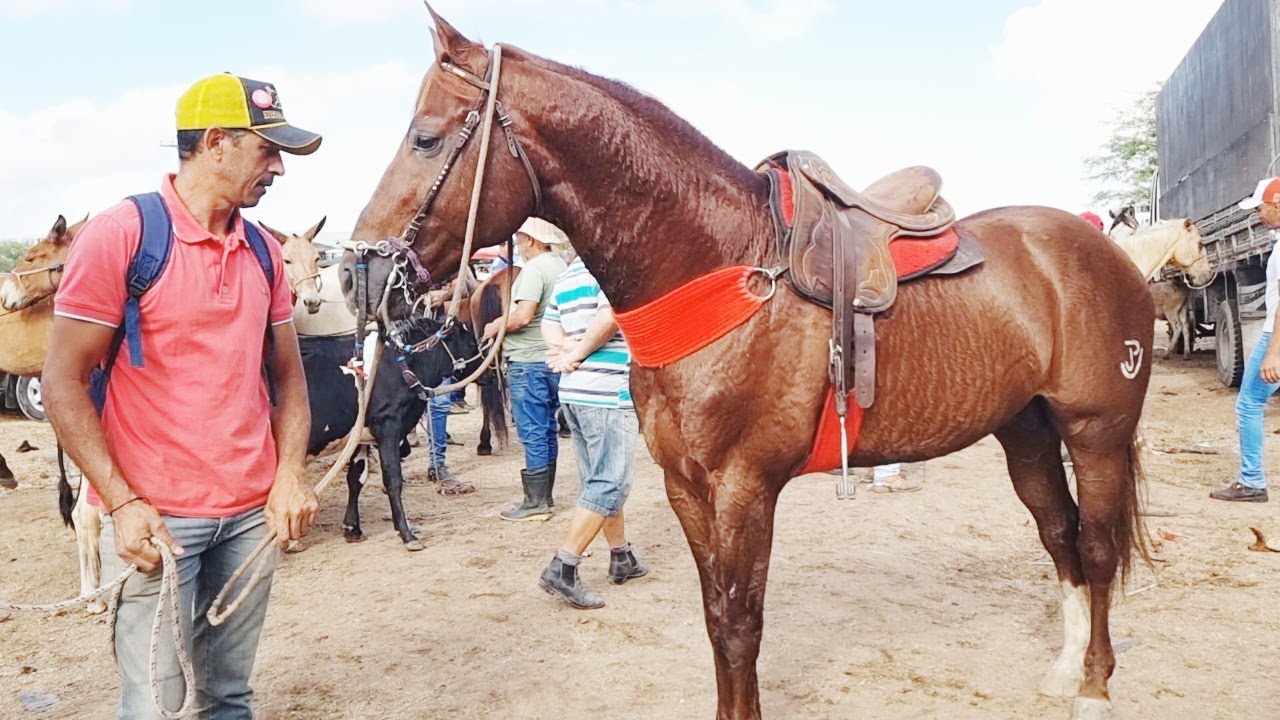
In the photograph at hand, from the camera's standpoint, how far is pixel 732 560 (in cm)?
248

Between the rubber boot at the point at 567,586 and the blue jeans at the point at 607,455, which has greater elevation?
the blue jeans at the point at 607,455

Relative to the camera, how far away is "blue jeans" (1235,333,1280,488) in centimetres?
557

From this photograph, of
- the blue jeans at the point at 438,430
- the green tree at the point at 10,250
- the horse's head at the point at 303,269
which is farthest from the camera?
the green tree at the point at 10,250

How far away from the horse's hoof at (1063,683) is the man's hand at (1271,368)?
9.80 feet

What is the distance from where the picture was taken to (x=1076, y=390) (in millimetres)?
2926

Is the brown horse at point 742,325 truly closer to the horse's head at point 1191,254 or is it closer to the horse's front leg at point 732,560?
the horse's front leg at point 732,560

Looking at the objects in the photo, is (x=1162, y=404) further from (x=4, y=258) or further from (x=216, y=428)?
(x=4, y=258)

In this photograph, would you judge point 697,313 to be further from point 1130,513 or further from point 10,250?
point 10,250

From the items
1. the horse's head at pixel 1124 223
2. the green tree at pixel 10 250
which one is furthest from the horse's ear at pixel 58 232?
the green tree at pixel 10 250

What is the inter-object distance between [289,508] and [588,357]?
2.45 meters

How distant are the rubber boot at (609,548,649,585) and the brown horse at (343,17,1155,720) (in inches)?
86.6

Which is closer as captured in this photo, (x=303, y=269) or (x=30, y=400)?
(x=303, y=269)

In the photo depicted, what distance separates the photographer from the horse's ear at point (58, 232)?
5082 mm

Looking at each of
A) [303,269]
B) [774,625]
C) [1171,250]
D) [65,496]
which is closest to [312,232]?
[303,269]
